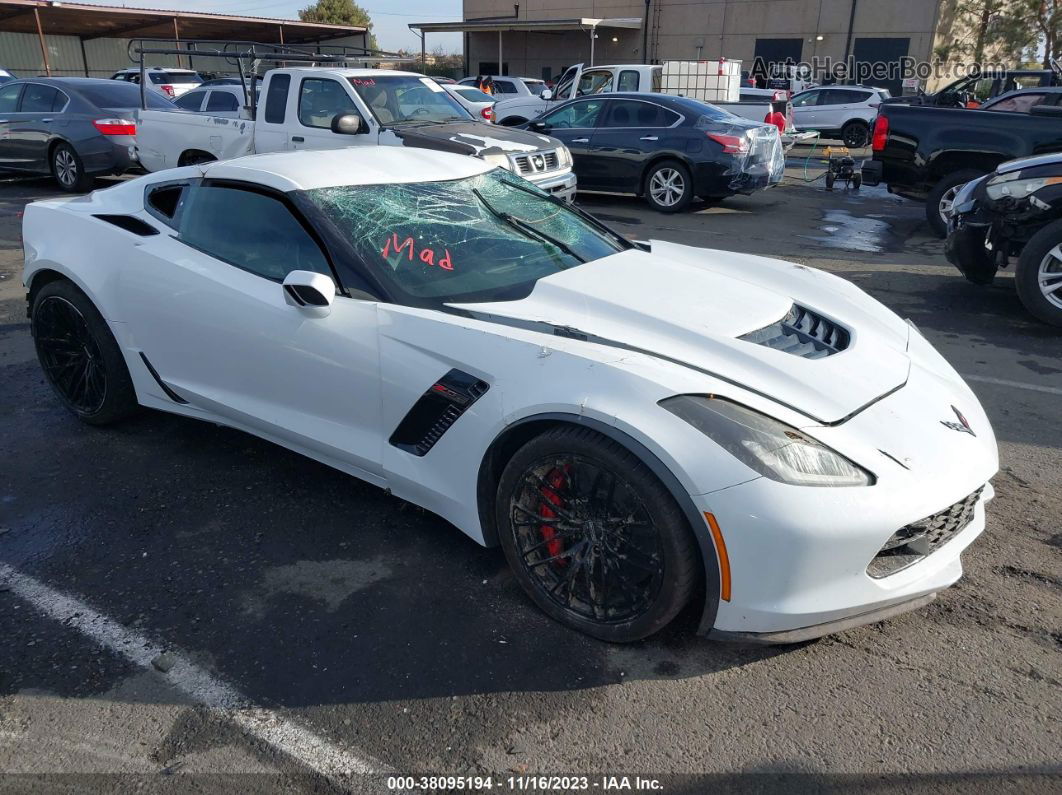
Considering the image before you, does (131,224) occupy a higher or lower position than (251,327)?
higher

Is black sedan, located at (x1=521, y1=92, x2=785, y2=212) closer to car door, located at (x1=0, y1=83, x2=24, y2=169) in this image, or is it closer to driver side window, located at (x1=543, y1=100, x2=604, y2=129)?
driver side window, located at (x1=543, y1=100, x2=604, y2=129)

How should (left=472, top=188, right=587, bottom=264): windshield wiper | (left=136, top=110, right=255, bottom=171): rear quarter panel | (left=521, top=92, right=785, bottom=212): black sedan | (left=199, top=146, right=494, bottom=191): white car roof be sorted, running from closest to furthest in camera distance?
1. (left=199, top=146, right=494, bottom=191): white car roof
2. (left=472, top=188, right=587, bottom=264): windshield wiper
3. (left=136, top=110, right=255, bottom=171): rear quarter panel
4. (left=521, top=92, right=785, bottom=212): black sedan

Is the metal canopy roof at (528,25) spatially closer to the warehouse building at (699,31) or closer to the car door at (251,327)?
the warehouse building at (699,31)

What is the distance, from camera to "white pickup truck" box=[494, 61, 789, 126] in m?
15.8

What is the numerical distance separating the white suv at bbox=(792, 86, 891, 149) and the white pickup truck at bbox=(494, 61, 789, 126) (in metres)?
3.28

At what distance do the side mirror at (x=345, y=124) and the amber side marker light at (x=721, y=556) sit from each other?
7716 millimetres

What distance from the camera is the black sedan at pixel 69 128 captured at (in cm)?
1204

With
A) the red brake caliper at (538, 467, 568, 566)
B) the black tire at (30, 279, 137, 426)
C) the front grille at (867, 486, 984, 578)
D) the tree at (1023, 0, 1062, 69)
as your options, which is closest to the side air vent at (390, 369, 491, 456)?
the red brake caliper at (538, 467, 568, 566)

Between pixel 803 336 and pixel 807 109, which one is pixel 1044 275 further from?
pixel 807 109

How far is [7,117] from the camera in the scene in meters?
12.5

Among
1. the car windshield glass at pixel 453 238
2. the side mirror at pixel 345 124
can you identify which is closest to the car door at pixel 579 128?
the side mirror at pixel 345 124

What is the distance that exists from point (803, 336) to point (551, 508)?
1.21 metres

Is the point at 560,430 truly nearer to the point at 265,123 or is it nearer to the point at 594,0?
the point at 265,123

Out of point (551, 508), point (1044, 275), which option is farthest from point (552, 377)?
point (1044, 275)
